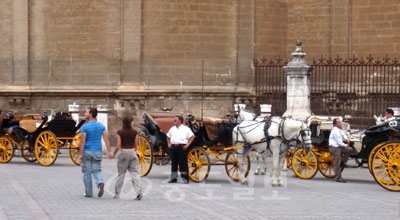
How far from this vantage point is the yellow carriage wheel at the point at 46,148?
915 inches

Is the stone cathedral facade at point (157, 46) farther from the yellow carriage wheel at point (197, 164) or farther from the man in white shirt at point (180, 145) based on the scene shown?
the man in white shirt at point (180, 145)

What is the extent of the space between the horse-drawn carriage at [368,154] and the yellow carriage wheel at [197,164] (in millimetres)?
2472

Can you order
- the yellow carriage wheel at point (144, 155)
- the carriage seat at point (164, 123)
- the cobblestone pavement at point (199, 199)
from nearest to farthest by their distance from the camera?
the cobblestone pavement at point (199, 199)
the yellow carriage wheel at point (144, 155)
the carriage seat at point (164, 123)

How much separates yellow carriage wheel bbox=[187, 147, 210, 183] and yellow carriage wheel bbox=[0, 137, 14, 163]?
6716 mm

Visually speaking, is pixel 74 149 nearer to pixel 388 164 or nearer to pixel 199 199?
pixel 199 199

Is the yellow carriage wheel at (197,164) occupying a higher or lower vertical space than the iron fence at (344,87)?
lower

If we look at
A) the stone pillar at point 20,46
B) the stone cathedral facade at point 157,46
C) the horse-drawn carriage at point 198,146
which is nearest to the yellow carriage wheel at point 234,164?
the horse-drawn carriage at point 198,146

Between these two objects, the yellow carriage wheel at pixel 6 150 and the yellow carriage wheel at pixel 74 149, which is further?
the yellow carriage wheel at pixel 6 150

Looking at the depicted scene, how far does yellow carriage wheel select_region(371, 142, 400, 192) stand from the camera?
1738cm

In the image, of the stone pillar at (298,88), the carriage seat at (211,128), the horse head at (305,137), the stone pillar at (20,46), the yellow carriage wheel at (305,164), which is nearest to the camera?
the horse head at (305,137)

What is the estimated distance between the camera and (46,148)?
2338cm

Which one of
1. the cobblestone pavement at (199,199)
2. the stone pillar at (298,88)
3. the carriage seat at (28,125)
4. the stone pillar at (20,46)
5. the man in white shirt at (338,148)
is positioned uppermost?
the stone pillar at (20,46)

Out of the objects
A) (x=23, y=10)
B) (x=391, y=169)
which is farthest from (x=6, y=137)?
(x=391, y=169)

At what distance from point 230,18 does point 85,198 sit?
16948 mm
